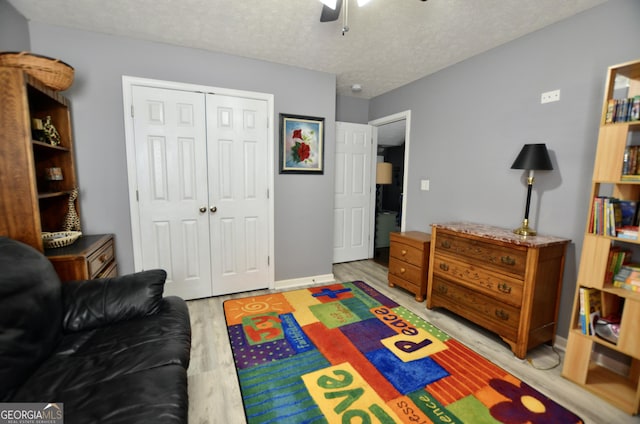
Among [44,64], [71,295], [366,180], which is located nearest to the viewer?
[71,295]

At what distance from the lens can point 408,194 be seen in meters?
3.52

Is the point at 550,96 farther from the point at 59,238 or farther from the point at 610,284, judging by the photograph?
the point at 59,238

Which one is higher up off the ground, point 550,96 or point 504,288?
point 550,96

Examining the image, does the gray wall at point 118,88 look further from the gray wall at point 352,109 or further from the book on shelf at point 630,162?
the book on shelf at point 630,162

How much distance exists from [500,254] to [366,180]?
7.66ft

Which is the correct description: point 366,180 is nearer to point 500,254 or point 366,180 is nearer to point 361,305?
point 361,305

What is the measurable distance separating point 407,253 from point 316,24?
2338mm

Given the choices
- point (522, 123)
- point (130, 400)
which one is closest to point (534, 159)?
point (522, 123)

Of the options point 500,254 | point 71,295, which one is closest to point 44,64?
point 71,295

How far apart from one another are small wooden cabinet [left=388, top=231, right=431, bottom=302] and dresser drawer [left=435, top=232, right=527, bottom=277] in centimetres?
26

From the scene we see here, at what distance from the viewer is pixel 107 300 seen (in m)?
1.53

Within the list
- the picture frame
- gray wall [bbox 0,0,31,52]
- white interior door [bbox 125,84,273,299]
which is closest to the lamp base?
the picture frame

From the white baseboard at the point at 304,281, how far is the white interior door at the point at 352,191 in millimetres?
693

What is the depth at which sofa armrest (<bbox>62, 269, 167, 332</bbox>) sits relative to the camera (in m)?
1.47
